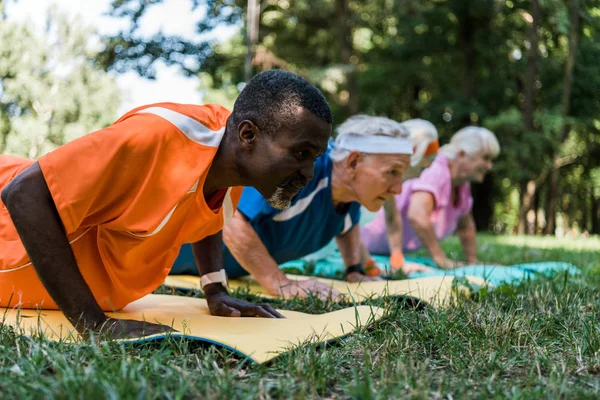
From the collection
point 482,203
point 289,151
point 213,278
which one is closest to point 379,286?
point 213,278

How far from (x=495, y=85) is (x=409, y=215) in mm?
16018

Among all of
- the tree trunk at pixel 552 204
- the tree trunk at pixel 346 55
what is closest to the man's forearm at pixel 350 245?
the tree trunk at pixel 346 55

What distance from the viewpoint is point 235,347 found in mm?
2102

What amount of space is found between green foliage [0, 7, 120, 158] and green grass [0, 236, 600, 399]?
3073cm

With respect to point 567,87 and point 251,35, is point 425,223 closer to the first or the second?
point 251,35

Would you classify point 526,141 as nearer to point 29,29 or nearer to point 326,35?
point 326,35

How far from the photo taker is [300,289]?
3.69 m

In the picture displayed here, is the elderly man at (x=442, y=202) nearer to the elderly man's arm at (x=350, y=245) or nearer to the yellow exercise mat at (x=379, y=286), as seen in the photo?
the elderly man's arm at (x=350, y=245)

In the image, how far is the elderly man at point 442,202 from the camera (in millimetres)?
6016

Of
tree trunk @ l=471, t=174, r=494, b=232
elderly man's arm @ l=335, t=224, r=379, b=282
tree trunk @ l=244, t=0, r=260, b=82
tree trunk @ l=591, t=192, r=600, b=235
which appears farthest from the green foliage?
elderly man's arm @ l=335, t=224, r=379, b=282

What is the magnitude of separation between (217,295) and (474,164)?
13.3ft

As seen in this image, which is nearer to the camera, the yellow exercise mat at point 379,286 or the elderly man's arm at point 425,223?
the yellow exercise mat at point 379,286

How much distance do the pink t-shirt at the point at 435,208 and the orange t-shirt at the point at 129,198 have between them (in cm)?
364

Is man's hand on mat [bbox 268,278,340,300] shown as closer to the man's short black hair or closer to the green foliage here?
the man's short black hair
